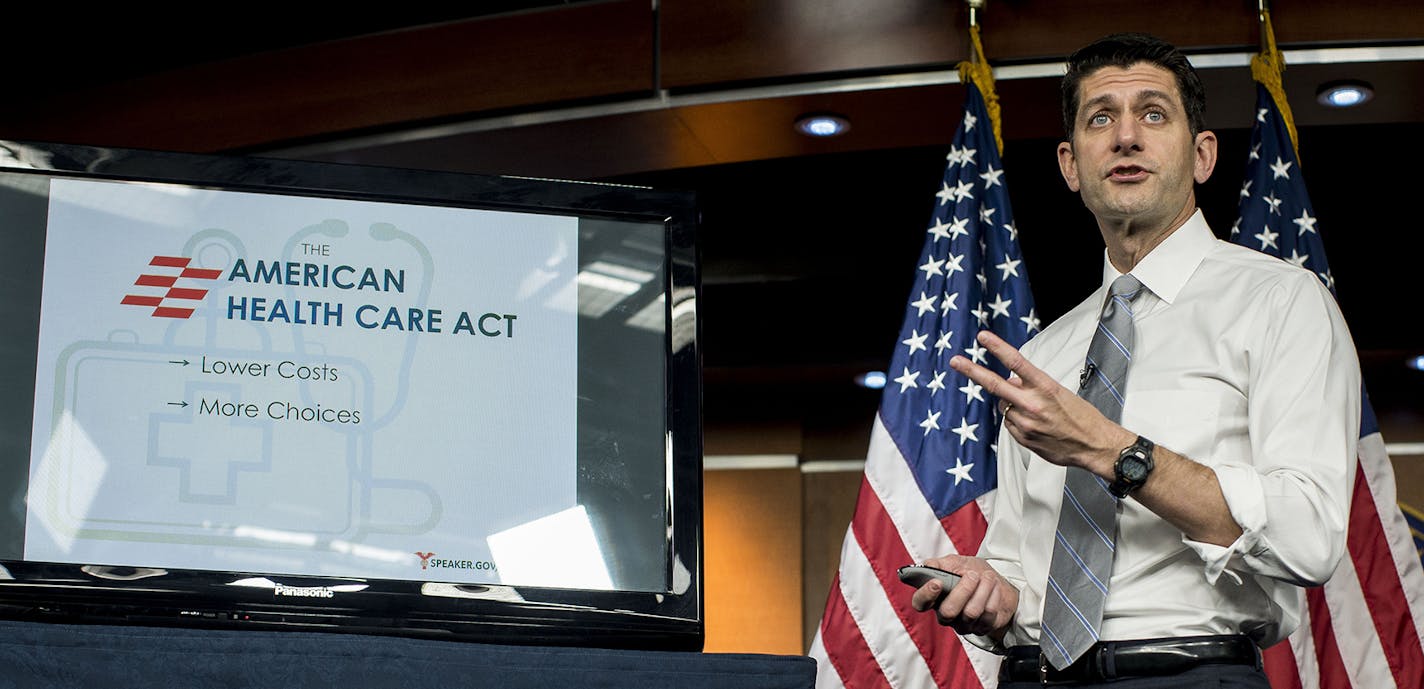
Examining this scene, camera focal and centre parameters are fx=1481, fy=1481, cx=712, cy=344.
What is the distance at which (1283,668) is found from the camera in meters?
2.76

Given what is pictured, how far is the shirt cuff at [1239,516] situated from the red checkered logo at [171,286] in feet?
3.41

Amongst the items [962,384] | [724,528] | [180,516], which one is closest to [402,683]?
[180,516]

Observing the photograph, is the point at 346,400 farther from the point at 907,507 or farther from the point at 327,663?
the point at 907,507

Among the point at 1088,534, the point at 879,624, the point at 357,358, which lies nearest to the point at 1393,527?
the point at 879,624

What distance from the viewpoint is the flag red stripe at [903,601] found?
275 centimetres

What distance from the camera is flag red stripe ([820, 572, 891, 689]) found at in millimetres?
2756

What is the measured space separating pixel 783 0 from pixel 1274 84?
115 cm

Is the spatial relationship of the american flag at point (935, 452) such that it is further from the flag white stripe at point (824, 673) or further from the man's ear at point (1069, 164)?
the man's ear at point (1069, 164)

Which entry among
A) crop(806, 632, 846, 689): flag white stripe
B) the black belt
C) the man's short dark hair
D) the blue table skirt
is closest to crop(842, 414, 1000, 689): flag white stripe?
crop(806, 632, 846, 689): flag white stripe

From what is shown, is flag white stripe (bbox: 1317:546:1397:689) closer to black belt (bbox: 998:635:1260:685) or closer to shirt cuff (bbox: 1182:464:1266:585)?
black belt (bbox: 998:635:1260:685)

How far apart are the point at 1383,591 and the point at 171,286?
2.25 metres

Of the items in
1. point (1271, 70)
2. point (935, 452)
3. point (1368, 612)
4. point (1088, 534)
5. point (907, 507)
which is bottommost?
point (1368, 612)

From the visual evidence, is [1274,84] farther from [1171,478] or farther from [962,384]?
[1171,478]

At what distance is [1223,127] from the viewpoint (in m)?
3.79
